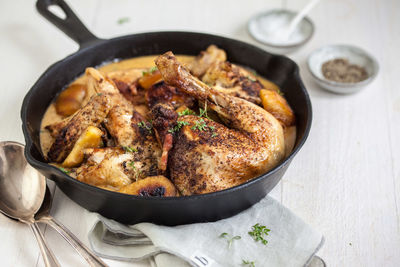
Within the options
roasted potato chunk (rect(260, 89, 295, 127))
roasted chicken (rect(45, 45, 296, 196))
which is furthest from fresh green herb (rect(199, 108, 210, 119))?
roasted potato chunk (rect(260, 89, 295, 127))

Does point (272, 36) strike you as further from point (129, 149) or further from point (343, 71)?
point (129, 149)

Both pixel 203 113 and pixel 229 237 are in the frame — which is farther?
pixel 203 113

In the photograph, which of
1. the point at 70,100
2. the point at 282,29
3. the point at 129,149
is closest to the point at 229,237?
the point at 129,149

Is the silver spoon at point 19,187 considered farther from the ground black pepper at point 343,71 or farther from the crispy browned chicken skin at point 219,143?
the ground black pepper at point 343,71

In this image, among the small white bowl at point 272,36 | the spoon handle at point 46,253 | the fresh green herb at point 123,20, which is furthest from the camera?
the fresh green herb at point 123,20

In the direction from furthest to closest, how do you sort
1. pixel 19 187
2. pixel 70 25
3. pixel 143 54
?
pixel 143 54, pixel 70 25, pixel 19 187

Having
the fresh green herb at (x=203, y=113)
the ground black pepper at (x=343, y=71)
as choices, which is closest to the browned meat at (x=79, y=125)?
the fresh green herb at (x=203, y=113)

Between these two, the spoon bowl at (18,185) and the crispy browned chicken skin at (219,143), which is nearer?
the crispy browned chicken skin at (219,143)
